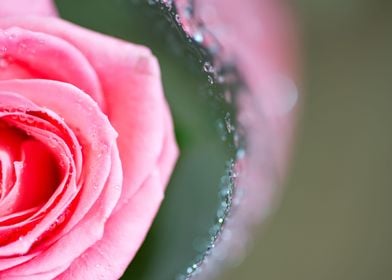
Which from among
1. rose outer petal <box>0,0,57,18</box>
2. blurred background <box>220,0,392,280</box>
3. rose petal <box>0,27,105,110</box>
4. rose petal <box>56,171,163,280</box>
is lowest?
rose petal <box>56,171,163,280</box>

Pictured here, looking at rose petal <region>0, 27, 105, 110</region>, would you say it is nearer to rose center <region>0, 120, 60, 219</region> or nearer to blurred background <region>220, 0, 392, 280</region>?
rose center <region>0, 120, 60, 219</region>

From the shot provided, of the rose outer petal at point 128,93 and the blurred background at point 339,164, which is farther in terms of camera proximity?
the blurred background at point 339,164

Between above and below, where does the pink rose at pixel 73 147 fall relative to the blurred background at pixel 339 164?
below

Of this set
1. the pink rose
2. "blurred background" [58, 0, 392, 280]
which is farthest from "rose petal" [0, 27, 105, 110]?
"blurred background" [58, 0, 392, 280]

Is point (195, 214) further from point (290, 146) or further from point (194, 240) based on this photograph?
point (290, 146)

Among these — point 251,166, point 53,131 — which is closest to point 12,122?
point 53,131

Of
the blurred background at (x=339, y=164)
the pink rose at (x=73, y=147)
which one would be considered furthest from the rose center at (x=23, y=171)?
the blurred background at (x=339, y=164)

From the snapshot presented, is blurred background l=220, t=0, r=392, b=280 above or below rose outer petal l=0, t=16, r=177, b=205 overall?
above

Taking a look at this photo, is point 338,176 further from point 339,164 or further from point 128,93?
point 128,93

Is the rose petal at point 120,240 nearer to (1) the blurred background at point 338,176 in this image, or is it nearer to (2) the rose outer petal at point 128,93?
(2) the rose outer petal at point 128,93
